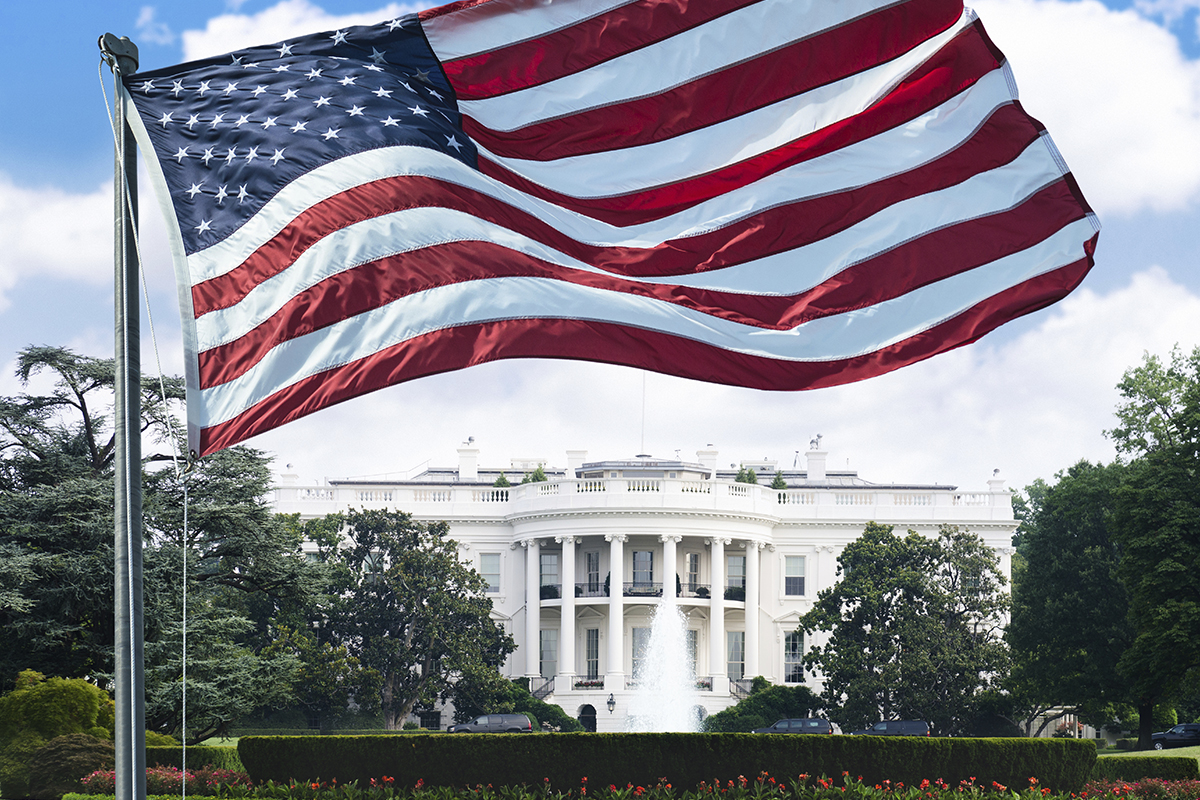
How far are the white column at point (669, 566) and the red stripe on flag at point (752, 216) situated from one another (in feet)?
156

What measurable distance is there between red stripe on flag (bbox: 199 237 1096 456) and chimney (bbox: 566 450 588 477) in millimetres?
53137

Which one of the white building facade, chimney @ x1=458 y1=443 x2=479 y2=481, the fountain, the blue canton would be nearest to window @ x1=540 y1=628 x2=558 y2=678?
the white building facade

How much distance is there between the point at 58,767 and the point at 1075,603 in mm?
31412

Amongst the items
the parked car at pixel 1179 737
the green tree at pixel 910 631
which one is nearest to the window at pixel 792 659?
the green tree at pixel 910 631

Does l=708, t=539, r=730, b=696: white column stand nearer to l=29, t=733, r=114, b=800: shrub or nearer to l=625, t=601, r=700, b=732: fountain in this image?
l=625, t=601, r=700, b=732: fountain

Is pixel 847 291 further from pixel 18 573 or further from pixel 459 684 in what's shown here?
pixel 459 684

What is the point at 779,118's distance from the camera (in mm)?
8352

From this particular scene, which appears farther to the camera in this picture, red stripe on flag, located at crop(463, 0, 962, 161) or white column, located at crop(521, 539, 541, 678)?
white column, located at crop(521, 539, 541, 678)

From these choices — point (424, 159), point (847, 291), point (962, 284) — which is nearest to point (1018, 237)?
point (962, 284)

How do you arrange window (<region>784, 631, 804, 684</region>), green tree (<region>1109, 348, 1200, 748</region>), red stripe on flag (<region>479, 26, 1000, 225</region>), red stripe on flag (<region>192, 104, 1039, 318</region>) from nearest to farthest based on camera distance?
red stripe on flag (<region>192, 104, 1039, 318</region>) → red stripe on flag (<region>479, 26, 1000, 225</region>) → green tree (<region>1109, 348, 1200, 748</region>) → window (<region>784, 631, 804, 684</region>)

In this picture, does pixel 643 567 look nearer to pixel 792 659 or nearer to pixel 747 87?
pixel 792 659

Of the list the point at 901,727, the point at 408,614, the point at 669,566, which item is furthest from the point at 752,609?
the point at 408,614

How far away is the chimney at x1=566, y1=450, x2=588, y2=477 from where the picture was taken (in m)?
62.0

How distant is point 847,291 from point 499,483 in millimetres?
55120
